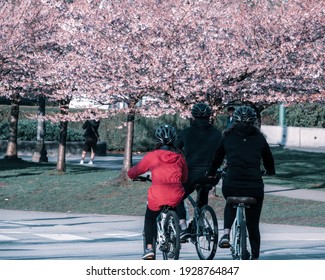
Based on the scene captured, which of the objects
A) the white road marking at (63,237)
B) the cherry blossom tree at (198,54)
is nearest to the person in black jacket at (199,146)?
the white road marking at (63,237)

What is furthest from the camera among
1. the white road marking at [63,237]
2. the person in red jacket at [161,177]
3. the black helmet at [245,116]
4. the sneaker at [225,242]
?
the white road marking at [63,237]

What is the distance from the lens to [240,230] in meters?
10.1

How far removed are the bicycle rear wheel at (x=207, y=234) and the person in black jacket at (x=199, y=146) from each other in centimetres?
20

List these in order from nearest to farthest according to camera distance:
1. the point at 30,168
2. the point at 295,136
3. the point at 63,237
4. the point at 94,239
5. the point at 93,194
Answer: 1. the point at 94,239
2. the point at 63,237
3. the point at 93,194
4. the point at 30,168
5. the point at 295,136

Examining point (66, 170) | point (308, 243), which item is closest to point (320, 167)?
point (66, 170)

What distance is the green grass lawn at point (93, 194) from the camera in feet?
68.7

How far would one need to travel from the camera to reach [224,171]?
11.0m

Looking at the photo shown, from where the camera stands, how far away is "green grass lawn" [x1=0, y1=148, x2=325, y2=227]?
2095 centimetres

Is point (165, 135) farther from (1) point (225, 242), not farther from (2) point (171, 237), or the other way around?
(1) point (225, 242)

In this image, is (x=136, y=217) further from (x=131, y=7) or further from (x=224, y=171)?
(x=224, y=171)

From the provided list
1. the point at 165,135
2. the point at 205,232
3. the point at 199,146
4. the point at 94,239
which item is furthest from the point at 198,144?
the point at 94,239

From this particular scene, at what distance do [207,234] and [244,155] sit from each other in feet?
5.51

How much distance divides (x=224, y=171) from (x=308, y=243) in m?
4.39

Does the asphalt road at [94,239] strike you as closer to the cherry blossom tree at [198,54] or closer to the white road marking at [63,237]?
the white road marking at [63,237]
